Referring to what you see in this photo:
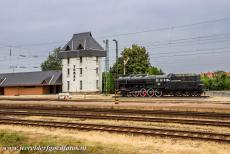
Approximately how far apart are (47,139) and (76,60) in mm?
61074

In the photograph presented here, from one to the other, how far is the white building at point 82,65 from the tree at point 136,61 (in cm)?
604

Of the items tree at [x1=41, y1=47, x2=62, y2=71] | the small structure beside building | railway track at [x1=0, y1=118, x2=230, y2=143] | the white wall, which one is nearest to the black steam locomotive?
the white wall

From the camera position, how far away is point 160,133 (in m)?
15.1

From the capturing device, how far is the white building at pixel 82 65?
241ft

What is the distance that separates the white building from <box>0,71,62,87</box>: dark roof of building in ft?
8.12

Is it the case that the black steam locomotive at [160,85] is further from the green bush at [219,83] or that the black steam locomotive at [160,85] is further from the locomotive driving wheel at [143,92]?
the green bush at [219,83]

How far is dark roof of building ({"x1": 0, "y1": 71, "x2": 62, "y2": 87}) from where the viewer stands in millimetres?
75938

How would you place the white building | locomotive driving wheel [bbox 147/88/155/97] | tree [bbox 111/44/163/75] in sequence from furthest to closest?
1. tree [bbox 111/44/163/75]
2. the white building
3. locomotive driving wheel [bbox 147/88/155/97]

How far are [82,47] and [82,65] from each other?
13.8ft

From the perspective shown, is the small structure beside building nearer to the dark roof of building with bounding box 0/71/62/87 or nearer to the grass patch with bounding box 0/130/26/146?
the dark roof of building with bounding box 0/71/62/87

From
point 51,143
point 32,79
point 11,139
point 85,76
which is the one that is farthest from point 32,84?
point 51,143

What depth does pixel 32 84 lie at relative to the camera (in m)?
75.7

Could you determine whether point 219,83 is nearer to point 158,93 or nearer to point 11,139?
point 158,93

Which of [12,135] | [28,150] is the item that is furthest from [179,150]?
[12,135]
